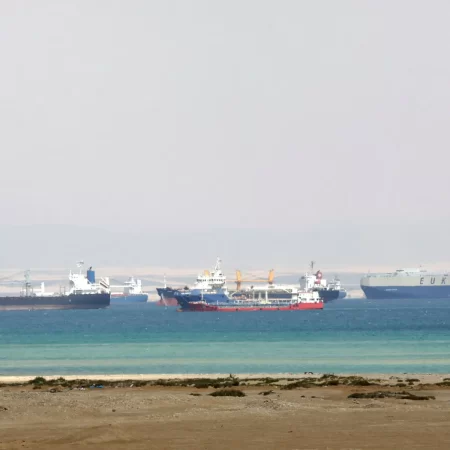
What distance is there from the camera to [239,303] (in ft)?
558

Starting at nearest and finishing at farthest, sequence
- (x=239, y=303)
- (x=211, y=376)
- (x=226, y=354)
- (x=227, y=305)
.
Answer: (x=211, y=376)
(x=226, y=354)
(x=239, y=303)
(x=227, y=305)

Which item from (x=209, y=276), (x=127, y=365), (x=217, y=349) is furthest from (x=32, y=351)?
(x=209, y=276)

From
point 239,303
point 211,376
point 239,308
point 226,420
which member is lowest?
point 211,376

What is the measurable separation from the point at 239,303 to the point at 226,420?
149999 mm

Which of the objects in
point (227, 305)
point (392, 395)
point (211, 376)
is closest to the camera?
point (392, 395)

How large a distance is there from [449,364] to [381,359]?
487 centimetres

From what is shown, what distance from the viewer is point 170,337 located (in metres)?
79.4

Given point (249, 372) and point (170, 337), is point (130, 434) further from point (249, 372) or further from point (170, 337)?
point (170, 337)

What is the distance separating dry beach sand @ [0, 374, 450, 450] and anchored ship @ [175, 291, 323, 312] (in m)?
141

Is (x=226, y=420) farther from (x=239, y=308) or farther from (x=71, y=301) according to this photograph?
(x=71, y=301)

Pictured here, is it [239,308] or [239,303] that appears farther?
[239,303]

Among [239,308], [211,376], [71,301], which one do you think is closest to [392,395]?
[211,376]

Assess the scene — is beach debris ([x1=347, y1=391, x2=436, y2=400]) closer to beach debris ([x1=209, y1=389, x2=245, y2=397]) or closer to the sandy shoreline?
beach debris ([x1=209, y1=389, x2=245, y2=397])

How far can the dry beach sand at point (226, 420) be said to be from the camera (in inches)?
682
